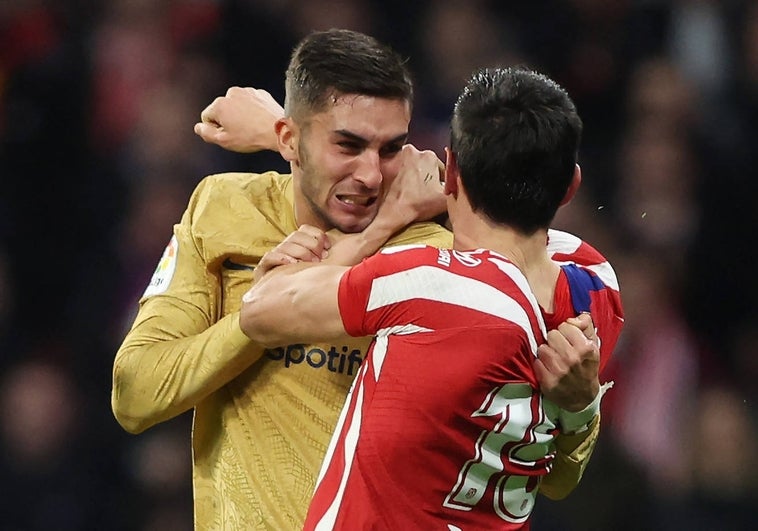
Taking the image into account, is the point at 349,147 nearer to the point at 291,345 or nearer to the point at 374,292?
the point at 291,345

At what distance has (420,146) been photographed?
5473 mm

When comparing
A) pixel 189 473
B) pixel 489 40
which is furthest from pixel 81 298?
pixel 489 40

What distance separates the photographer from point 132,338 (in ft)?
8.89

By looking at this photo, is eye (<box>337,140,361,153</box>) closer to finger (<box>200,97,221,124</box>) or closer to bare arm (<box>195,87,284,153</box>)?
bare arm (<box>195,87,284,153</box>)

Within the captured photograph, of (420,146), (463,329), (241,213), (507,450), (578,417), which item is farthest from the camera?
(420,146)

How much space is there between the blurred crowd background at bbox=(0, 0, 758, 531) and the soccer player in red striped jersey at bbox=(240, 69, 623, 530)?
2631mm

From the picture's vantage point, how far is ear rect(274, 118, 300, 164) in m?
2.83

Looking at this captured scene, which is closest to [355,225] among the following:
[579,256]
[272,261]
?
[272,261]

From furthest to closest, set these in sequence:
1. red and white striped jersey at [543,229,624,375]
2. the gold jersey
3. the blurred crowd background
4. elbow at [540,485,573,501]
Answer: the blurred crowd background, elbow at [540,485,573,501], the gold jersey, red and white striped jersey at [543,229,624,375]

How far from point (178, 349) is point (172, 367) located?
43 millimetres

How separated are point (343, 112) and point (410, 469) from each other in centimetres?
86

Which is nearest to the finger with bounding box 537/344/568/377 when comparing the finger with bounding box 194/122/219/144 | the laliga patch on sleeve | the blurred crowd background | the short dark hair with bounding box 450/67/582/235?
the short dark hair with bounding box 450/67/582/235

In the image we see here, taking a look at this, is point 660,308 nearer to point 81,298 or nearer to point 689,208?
point 689,208

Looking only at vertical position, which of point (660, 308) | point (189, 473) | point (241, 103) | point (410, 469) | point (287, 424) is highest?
point (241, 103)
